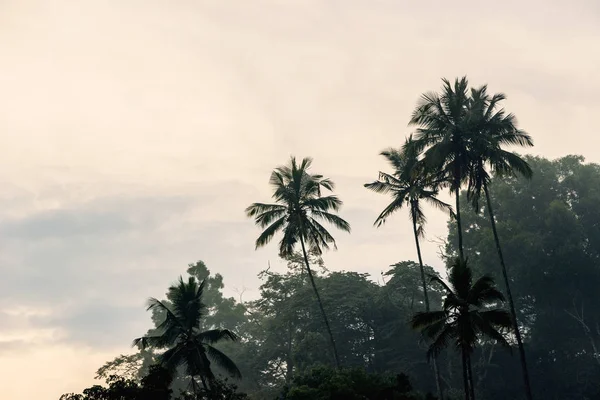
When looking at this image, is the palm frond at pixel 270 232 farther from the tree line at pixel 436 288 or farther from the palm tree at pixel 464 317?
the palm tree at pixel 464 317

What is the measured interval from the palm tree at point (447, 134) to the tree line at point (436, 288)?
3.1 inches

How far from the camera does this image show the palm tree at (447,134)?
3744 centimetres

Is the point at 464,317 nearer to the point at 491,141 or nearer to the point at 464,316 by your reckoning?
the point at 464,316

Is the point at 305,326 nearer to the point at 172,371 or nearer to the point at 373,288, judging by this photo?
the point at 373,288

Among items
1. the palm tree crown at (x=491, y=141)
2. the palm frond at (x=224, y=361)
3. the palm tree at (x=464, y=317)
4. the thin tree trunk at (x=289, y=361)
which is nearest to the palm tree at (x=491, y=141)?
the palm tree crown at (x=491, y=141)

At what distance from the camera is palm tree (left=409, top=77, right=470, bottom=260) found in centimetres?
3744

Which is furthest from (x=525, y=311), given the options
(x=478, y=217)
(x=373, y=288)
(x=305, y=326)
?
(x=305, y=326)

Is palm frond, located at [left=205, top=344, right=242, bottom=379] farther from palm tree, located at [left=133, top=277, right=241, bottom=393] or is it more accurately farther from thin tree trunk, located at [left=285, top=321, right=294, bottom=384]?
thin tree trunk, located at [left=285, top=321, right=294, bottom=384]

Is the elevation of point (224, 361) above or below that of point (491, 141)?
below

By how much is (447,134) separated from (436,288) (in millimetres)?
30764

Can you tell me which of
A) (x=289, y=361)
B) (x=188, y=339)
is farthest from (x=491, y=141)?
(x=289, y=361)

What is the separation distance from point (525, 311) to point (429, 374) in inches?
558

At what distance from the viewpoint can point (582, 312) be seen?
5741 cm

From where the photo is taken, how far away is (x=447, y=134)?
121 feet
